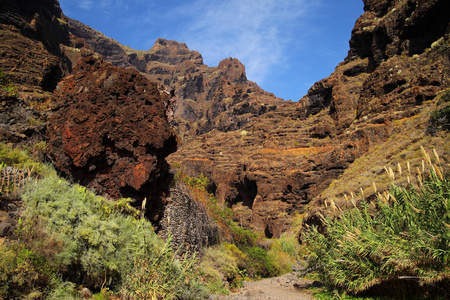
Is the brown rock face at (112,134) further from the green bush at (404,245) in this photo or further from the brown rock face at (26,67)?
the green bush at (404,245)

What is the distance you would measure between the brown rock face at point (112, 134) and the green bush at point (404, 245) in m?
8.29

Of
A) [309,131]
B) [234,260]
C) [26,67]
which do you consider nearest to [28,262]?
[234,260]

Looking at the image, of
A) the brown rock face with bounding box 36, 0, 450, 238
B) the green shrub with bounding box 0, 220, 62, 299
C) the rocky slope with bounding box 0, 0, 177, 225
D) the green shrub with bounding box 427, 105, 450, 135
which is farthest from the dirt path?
the green shrub with bounding box 427, 105, 450, 135

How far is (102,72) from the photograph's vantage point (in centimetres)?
1332

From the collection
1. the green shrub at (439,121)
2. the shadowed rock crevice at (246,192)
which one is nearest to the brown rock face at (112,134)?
the green shrub at (439,121)

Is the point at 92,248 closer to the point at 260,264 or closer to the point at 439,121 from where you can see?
the point at 260,264

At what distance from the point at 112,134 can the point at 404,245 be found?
11.0 meters

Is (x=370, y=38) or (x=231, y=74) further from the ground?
(x=231, y=74)

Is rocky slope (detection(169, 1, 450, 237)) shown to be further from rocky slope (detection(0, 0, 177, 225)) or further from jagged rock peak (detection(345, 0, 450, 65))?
rocky slope (detection(0, 0, 177, 225))

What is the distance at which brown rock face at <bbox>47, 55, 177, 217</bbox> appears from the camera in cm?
1139

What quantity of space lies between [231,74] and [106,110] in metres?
179

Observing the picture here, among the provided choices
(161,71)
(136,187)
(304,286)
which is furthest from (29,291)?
(161,71)

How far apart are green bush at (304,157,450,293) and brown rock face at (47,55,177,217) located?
8.29 meters

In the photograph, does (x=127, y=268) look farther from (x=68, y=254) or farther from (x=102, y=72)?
(x=102, y=72)
